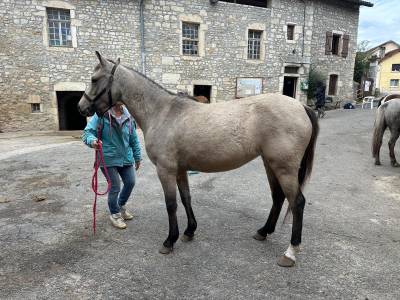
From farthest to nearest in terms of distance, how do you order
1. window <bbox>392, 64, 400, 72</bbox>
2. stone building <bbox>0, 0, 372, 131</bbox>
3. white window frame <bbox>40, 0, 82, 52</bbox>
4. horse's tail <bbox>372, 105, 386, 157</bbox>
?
window <bbox>392, 64, 400, 72</bbox> < stone building <bbox>0, 0, 372, 131</bbox> < white window frame <bbox>40, 0, 82, 52</bbox> < horse's tail <bbox>372, 105, 386, 157</bbox>

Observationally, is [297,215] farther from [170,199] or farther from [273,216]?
[170,199]

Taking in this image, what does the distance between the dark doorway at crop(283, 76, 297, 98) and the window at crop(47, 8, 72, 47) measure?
40.6ft

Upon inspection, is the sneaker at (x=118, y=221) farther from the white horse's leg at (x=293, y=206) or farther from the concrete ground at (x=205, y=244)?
the white horse's leg at (x=293, y=206)

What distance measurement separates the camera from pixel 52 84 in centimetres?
1270

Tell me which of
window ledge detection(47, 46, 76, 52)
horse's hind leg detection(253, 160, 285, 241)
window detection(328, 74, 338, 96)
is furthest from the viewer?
window detection(328, 74, 338, 96)

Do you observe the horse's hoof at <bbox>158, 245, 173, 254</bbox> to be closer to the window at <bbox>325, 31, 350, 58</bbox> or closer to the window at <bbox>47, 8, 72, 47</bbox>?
the window at <bbox>47, 8, 72, 47</bbox>

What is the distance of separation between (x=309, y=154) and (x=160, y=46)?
487 inches

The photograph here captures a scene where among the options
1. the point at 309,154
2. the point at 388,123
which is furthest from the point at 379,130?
the point at 309,154

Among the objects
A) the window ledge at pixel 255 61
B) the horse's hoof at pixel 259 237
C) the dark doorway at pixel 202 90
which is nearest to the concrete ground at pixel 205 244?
the horse's hoof at pixel 259 237

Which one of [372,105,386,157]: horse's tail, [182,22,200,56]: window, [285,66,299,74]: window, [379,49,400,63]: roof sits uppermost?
[379,49,400,63]: roof

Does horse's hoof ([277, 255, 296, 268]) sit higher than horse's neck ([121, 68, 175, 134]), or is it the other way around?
horse's neck ([121, 68, 175, 134])

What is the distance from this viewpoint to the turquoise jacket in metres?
3.38

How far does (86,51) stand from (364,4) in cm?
1830

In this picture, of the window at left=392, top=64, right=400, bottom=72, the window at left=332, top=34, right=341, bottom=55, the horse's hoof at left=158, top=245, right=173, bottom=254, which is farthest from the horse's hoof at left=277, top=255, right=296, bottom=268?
the window at left=392, top=64, right=400, bottom=72
